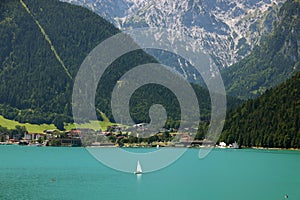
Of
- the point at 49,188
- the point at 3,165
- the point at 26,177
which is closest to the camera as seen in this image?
the point at 49,188

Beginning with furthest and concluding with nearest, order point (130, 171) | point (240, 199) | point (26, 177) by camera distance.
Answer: point (130, 171)
point (26, 177)
point (240, 199)

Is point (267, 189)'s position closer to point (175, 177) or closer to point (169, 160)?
point (175, 177)

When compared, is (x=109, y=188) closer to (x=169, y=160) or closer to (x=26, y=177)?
(x=26, y=177)

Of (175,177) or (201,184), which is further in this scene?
(175,177)

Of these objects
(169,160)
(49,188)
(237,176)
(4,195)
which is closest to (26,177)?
(49,188)

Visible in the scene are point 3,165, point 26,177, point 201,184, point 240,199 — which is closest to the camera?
point 240,199

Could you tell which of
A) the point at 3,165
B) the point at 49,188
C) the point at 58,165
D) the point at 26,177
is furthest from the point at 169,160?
the point at 49,188
